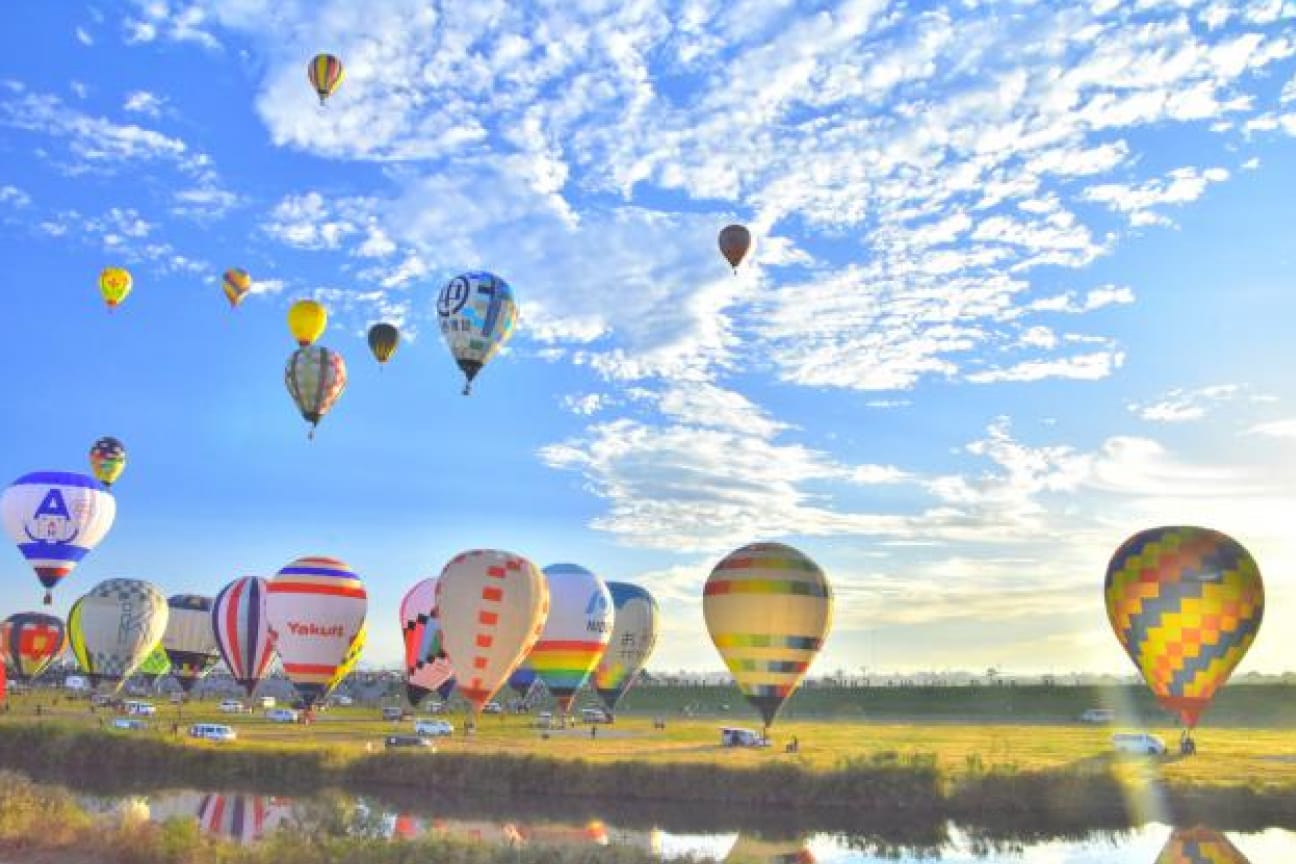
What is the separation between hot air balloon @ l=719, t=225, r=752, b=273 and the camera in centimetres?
4422

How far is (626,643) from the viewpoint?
62250mm

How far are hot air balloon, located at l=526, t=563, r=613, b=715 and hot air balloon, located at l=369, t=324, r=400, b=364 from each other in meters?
13.6

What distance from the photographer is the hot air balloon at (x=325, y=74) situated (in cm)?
4375

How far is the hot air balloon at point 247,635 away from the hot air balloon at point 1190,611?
3995 centimetres

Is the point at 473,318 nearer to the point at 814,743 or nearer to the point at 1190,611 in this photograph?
the point at 814,743

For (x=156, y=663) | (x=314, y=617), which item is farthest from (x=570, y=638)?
(x=156, y=663)

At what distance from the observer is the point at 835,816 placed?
108ft

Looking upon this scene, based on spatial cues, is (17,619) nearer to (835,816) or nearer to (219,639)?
(219,639)

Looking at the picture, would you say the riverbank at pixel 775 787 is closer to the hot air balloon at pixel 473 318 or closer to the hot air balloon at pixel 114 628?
the hot air balloon at pixel 473 318

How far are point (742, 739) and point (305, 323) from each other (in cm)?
2689

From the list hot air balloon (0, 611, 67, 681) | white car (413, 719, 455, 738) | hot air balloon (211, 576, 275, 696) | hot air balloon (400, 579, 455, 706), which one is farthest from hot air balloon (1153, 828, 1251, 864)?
hot air balloon (0, 611, 67, 681)

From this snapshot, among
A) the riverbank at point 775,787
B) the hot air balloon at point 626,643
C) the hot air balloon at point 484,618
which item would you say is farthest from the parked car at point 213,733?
the hot air balloon at point 626,643

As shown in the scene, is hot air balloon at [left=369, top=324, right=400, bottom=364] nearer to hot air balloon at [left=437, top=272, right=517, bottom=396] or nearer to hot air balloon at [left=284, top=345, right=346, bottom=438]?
hot air balloon at [left=284, top=345, right=346, bottom=438]

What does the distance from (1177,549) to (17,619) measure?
69163 millimetres
